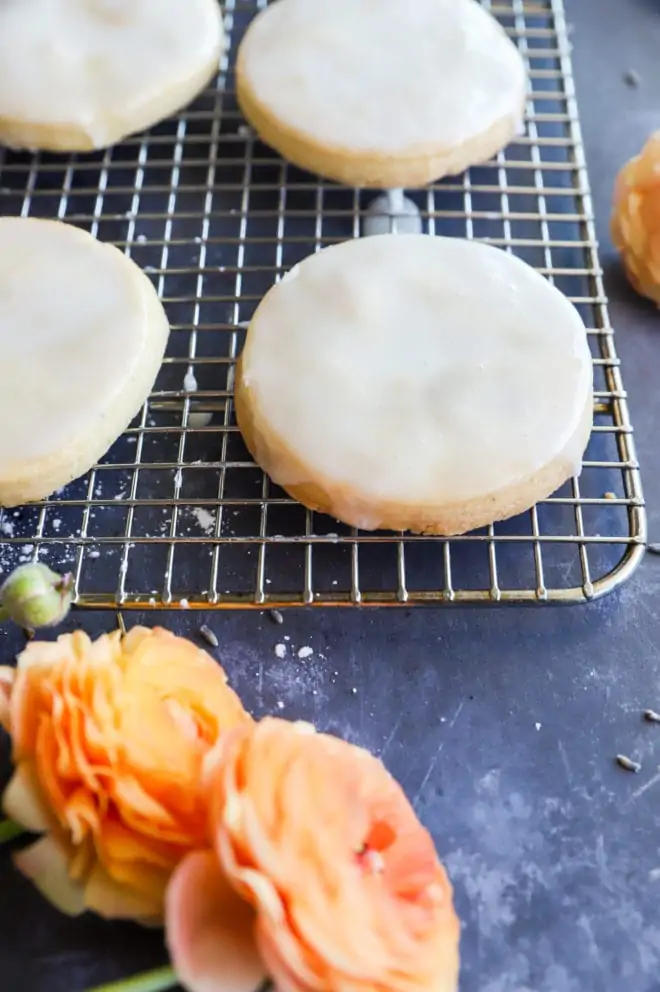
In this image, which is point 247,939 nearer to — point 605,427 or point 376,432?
point 376,432

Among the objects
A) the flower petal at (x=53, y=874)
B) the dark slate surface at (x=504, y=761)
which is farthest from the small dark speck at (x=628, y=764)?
the flower petal at (x=53, y=874)

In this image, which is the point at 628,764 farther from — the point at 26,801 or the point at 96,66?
the point at 96,66

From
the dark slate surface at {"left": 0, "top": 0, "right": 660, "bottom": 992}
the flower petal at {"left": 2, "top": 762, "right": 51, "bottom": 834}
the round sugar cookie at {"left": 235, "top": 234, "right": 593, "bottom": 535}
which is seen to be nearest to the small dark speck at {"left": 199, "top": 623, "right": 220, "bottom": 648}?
the dark slate surface at {"left": 0, "top": 0, "right": 660, "bottom": 992}

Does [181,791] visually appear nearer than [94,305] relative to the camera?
Yes

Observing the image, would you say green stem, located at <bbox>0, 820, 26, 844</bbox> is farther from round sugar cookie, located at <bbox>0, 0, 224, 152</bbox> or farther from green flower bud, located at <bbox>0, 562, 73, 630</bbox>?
round sugar cookie, located at <bbox>0, 0, 224, 152</bbox>

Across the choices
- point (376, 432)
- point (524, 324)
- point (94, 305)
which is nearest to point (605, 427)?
point (524, 324)

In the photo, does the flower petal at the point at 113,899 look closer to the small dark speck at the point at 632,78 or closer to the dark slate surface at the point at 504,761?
the dark slate surface at the point at 504,761

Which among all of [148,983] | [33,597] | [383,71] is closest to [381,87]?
[383,71]
